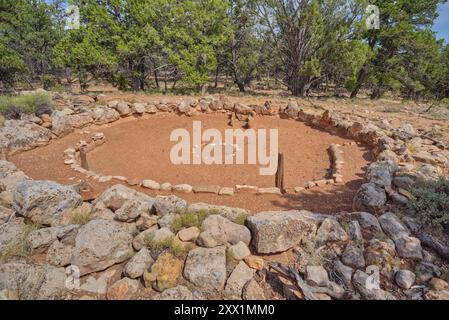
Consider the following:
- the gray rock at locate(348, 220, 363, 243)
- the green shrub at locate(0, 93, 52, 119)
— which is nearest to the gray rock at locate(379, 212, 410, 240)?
the gray rock at locate(348, 220, 363, 243)

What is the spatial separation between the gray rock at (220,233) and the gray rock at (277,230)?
0.46 ft

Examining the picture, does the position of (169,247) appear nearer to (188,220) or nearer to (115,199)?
(188,220)

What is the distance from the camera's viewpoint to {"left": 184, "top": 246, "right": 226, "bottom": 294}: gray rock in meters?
2.74

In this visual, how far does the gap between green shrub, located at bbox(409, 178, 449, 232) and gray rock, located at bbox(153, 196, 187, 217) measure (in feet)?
11.4

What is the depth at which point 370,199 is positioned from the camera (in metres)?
3.94

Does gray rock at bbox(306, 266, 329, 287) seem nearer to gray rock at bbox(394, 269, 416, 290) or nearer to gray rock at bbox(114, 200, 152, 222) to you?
gray rock at bbox(394, 269, 416, 290)

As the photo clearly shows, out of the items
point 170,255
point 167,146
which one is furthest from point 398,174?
point 167,146

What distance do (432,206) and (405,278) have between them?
153 centimetres

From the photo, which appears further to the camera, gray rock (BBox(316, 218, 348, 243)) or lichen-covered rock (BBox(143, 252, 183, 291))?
A: gray rock (BBox(316, 218, 348, 243))

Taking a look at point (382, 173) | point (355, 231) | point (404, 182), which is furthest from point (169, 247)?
point (404, 182)

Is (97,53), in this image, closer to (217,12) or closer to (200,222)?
(217,12)

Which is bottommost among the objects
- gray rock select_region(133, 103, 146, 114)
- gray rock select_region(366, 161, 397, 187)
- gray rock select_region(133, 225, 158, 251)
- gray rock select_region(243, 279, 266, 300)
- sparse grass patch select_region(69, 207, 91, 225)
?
gray rock select_region(243, 279, 266, 300)
